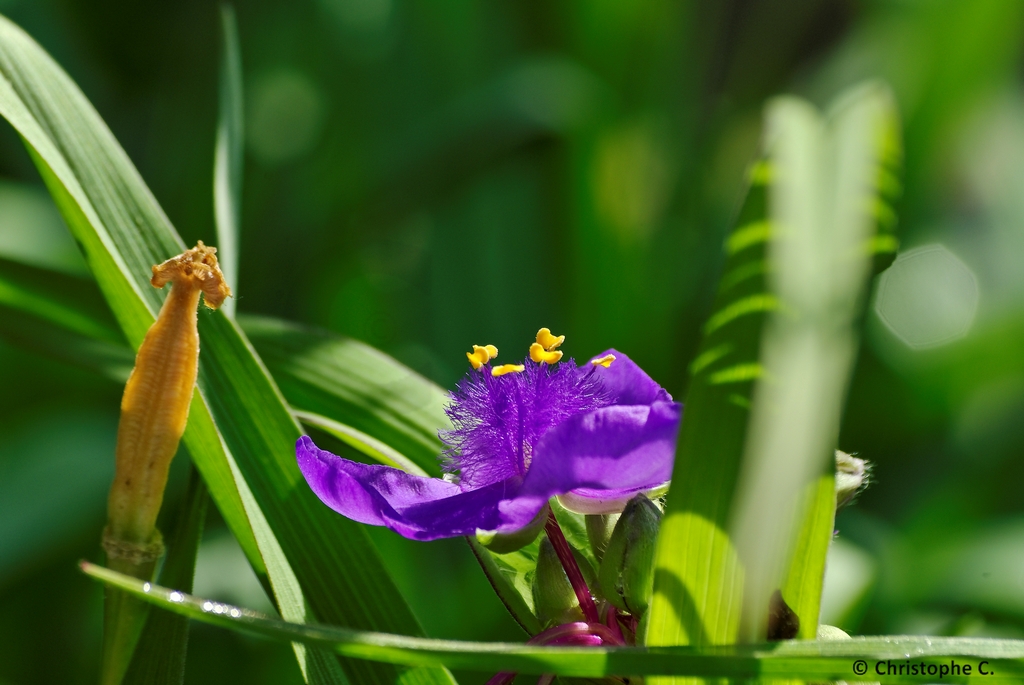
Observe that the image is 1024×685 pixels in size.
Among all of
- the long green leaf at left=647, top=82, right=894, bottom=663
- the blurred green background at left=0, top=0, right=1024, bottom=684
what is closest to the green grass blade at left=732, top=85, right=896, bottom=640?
the long green leaf at left=647, top=82, right=894, bottom=663

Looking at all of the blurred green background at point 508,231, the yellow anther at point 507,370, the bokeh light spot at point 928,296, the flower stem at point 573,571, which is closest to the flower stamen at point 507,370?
the yellow anther at point 507,370

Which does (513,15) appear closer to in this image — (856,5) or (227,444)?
(856,5)

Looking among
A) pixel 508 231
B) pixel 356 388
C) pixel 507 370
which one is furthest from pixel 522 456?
pixel 508 231

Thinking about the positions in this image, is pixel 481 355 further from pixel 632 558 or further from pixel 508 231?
pixel 508 231

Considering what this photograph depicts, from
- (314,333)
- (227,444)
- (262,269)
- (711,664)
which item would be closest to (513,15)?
(262,269)

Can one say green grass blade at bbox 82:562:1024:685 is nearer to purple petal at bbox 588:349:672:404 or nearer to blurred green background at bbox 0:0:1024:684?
purple petal at bbox 588:349:672:404

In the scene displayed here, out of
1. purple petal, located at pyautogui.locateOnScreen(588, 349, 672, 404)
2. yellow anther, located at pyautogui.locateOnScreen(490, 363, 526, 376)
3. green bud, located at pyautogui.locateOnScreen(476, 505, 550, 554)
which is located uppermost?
purple petal, located at pyautogui.locateOnScreen(588, 349, 672, 404)

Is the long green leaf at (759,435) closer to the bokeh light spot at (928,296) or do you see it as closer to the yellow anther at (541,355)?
the yellow anther at (541,355)
